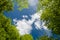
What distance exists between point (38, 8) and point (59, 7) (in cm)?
169

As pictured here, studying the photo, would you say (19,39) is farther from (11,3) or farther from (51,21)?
(51,21)

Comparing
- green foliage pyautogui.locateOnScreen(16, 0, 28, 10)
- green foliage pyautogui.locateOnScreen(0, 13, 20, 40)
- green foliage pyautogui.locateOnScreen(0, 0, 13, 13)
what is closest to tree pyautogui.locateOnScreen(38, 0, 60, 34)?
green foliage pyautogui.locateOnScreen(16, 0, 28, 10)

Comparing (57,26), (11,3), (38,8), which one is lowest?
(57,26)

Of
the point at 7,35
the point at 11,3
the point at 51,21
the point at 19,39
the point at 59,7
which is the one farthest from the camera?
the point at 19,39

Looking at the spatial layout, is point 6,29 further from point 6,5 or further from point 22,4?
point 22,4

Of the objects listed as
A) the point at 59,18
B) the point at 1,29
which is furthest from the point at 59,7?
the point at 1,29

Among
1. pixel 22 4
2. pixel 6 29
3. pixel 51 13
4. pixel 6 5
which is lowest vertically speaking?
pixel 51 13

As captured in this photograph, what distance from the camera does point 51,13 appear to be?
1301 centimetres

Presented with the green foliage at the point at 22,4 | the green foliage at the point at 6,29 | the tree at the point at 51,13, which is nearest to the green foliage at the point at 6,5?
the green foliage at the point at 6,29

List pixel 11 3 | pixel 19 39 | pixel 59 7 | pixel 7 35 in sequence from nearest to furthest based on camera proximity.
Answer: pixel 59 7 → pixel 11 3 → pixel 7 35 → pixel 19 39

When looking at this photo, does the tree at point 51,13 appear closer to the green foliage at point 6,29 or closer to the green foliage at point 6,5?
the green foliage at point 6,5

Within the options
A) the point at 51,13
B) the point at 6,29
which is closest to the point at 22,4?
the point at 51,13

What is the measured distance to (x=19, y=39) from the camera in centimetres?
1925

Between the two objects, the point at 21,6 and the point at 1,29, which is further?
the point at 1,29
